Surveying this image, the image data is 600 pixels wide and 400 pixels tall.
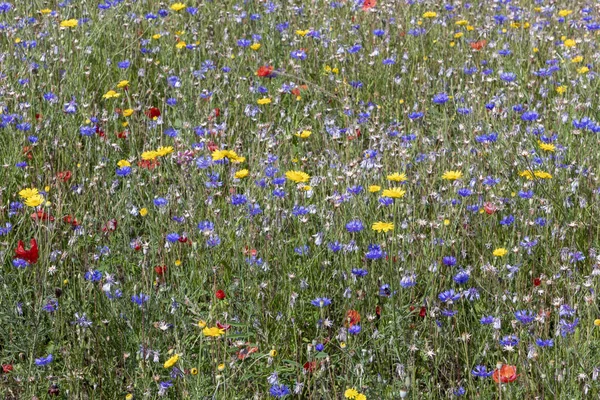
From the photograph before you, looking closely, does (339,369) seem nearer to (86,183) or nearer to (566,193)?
(566,193)

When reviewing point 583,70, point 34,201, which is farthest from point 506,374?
point 583,70

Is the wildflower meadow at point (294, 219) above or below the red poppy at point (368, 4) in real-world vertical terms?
below

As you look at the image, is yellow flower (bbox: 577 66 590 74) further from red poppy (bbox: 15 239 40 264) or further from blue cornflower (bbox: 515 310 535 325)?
red poppy (bbox: 15 239 40 264)

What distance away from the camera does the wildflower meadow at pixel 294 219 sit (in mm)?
2344

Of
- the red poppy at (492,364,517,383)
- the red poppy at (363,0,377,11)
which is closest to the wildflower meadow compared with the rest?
the red poppy at (492,364,517,383)

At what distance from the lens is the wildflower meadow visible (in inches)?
92.3

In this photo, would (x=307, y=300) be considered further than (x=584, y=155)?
No

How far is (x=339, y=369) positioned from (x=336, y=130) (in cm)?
129

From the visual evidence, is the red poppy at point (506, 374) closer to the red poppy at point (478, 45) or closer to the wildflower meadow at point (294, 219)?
the wildflower meadow at point (294, 219)

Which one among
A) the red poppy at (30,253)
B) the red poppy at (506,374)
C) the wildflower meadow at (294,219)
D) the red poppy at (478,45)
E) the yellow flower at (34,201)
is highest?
the yellow flower at (34,201)

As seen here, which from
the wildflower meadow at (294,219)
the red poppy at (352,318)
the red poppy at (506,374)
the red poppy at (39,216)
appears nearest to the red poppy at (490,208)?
the wildflower meadow at (294,219)

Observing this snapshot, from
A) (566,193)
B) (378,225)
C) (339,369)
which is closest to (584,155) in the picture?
(566,193)

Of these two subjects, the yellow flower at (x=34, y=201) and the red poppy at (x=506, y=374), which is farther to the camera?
the yellow flower at (x=34, y=201)

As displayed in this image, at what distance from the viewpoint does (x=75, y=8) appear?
507 centimetres
